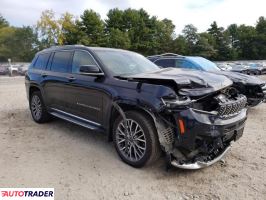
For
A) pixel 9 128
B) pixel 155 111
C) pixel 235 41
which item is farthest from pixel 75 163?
pixel 235 41

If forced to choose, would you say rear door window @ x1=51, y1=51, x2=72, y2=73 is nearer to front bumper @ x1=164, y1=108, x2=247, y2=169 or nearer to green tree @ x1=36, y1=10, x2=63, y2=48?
front bumper @ x1=164, y1=108, x2=247, y2=169

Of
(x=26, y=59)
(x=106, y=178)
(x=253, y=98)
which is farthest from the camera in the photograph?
(x=26, y=59)

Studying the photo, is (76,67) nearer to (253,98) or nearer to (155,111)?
(155,111)

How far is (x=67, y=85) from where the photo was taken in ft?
15.8

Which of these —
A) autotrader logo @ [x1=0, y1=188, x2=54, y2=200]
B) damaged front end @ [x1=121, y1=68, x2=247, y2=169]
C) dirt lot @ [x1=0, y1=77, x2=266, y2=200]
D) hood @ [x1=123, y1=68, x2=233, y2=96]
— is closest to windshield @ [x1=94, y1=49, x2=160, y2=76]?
hood @ [x1=123, y1=68, x2=233, y2=96]

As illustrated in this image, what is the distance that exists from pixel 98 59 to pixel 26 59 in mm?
56913

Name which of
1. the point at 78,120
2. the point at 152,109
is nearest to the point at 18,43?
the point at 78,120

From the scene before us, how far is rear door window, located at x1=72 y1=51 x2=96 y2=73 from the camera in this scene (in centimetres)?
442

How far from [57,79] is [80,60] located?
2.61 ft

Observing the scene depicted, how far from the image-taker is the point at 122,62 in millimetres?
4531

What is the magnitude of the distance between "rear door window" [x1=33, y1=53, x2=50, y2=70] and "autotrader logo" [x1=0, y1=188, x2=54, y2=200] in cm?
332

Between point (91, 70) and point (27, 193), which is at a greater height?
point (91, 70)

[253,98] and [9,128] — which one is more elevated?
[253,98]

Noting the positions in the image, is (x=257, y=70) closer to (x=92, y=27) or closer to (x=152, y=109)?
(x=152, y=109)
